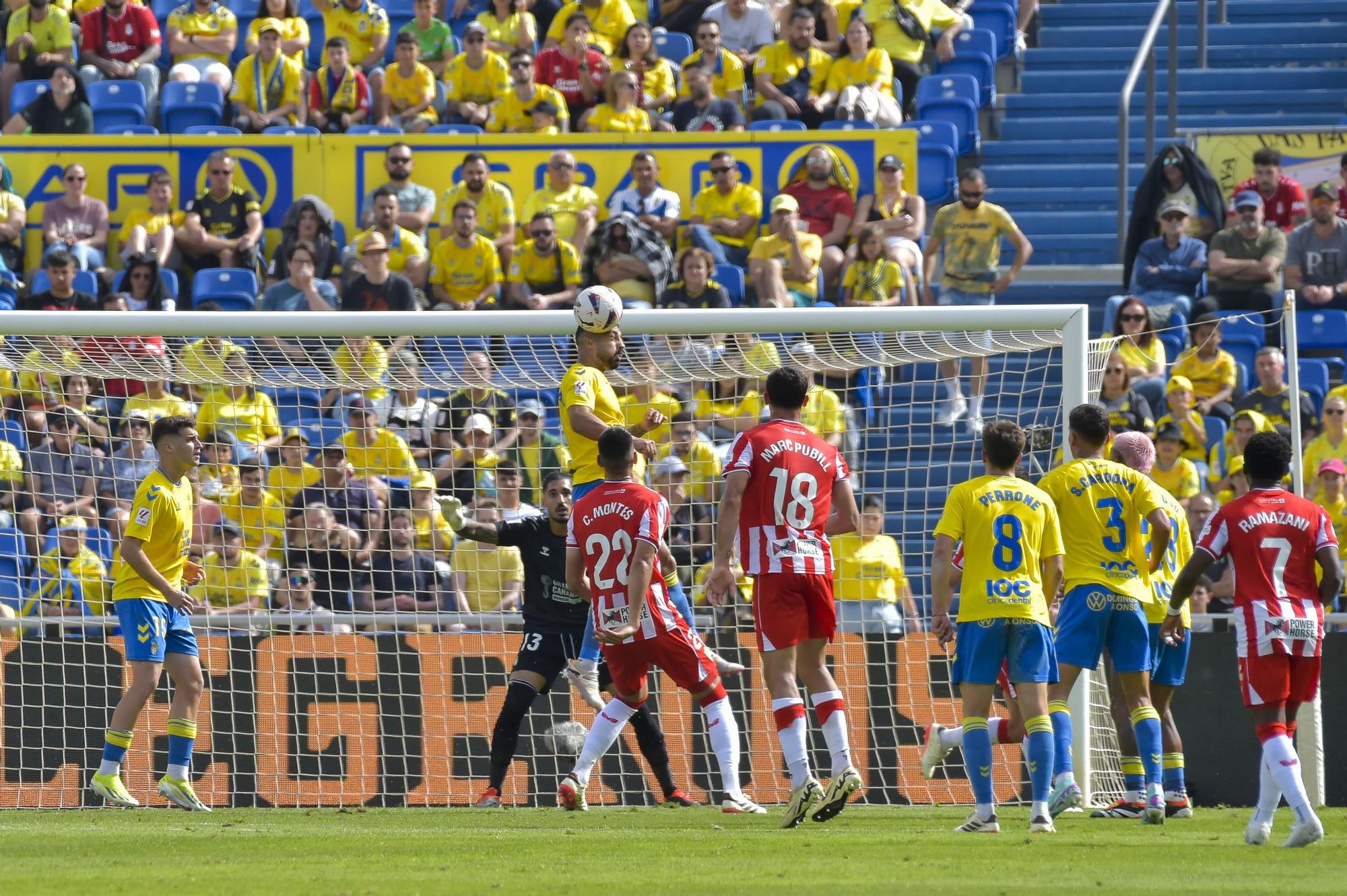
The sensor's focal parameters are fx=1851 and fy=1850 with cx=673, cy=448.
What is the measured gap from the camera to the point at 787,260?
16078 millimetres

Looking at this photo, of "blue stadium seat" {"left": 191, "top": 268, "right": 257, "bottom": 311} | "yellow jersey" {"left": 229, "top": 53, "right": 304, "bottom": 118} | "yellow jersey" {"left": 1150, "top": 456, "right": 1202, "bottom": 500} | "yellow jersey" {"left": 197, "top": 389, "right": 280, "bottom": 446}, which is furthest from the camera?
"yellow jersey" {"left": 229, "top": 53, "right": 304, "bottom": 118}

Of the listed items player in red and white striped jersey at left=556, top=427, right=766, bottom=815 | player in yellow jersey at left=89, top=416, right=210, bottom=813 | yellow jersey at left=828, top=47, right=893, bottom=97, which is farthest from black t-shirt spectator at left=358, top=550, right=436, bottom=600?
yellow jersey at left=828, top=47, right=893, bottom=97

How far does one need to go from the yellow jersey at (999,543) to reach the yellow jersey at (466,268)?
8765mm

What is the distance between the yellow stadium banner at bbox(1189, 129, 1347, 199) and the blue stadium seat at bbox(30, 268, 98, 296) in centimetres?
1029

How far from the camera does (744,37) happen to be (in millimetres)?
19391

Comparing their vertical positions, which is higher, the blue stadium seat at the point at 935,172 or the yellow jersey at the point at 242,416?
the blue stadium seat at the point at 935,172

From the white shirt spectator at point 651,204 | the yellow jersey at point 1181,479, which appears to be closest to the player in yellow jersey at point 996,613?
the yellow jersey at point 1181,479

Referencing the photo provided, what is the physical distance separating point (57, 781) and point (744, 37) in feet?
35.9

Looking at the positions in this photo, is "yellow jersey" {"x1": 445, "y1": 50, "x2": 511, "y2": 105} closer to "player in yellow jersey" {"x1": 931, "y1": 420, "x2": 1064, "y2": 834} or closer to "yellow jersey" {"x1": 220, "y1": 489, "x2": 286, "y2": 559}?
"yellow jersey" {"x1": 220, "y1": 489, "x2": 286, "y2": 559}

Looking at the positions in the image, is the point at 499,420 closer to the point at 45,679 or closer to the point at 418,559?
the point at 418,559

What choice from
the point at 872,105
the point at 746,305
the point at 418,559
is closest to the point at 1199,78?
the point at 872,105

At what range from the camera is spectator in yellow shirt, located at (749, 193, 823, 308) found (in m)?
15.8

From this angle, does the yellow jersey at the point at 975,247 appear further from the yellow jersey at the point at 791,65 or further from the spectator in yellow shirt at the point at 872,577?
the spectator in yellow shirt at the point at 872,577

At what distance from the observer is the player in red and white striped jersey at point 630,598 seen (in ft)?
30.3
